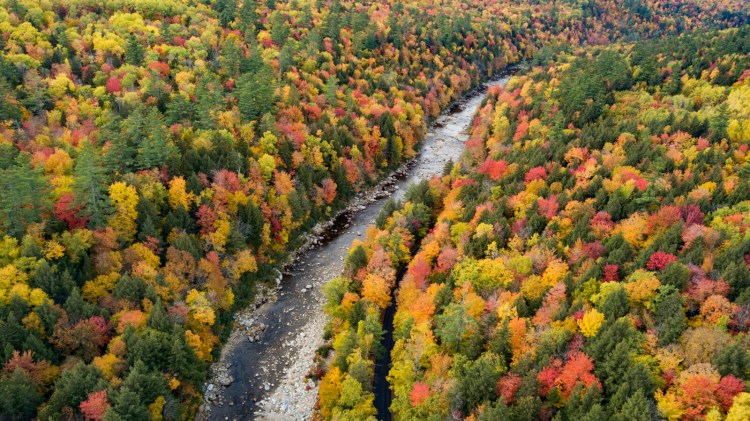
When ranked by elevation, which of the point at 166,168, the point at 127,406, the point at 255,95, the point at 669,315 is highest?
the point at 255,95

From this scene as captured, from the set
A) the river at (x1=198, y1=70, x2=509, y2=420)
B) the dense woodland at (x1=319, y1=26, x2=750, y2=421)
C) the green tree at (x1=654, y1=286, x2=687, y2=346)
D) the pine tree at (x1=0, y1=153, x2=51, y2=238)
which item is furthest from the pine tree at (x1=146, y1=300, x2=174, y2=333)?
the green tree at (x1=654, y1=286, x2=687, y2=346)

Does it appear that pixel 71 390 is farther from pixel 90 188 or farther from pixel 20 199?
pixel 90 188

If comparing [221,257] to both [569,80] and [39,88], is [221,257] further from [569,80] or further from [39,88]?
[569,80]

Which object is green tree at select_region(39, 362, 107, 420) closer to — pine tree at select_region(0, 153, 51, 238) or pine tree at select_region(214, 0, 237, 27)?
pine tree at select_region(0, 153, 51, 238)

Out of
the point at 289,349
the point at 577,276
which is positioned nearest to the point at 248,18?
the point at 289,349

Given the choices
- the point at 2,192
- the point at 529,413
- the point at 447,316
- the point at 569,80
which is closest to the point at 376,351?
the point at 447,316

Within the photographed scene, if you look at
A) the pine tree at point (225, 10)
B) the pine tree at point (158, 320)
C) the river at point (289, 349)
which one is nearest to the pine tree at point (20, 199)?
the pine tree at point (158, 320)
